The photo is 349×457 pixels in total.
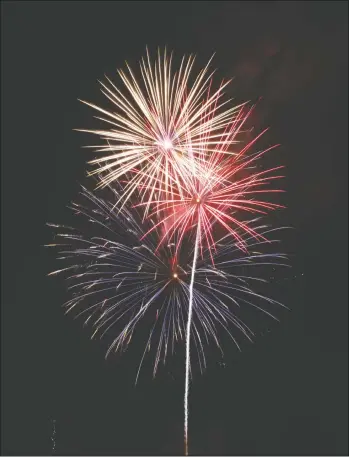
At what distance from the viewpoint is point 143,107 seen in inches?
340

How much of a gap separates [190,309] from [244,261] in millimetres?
1085

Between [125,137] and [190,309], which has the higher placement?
[125,137]

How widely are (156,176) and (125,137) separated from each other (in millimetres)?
667

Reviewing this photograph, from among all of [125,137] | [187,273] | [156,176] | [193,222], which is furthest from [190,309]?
[125,137]

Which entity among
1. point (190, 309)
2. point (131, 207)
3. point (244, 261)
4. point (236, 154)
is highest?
point (236, 154)

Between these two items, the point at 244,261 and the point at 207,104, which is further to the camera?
the point at 244,261

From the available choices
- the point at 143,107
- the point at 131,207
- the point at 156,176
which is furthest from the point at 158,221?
the point at 143,107

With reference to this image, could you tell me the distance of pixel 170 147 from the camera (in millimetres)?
8672

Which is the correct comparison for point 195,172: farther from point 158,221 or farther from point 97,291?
point 97,291

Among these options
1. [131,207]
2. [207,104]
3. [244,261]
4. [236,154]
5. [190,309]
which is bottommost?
[190,309]

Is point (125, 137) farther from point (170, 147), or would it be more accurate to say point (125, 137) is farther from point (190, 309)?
point (190, 309)

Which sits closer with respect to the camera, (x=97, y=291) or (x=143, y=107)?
(x=143, y=107)

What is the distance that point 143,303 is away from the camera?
31.7ft

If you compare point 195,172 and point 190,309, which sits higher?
point 195,172
